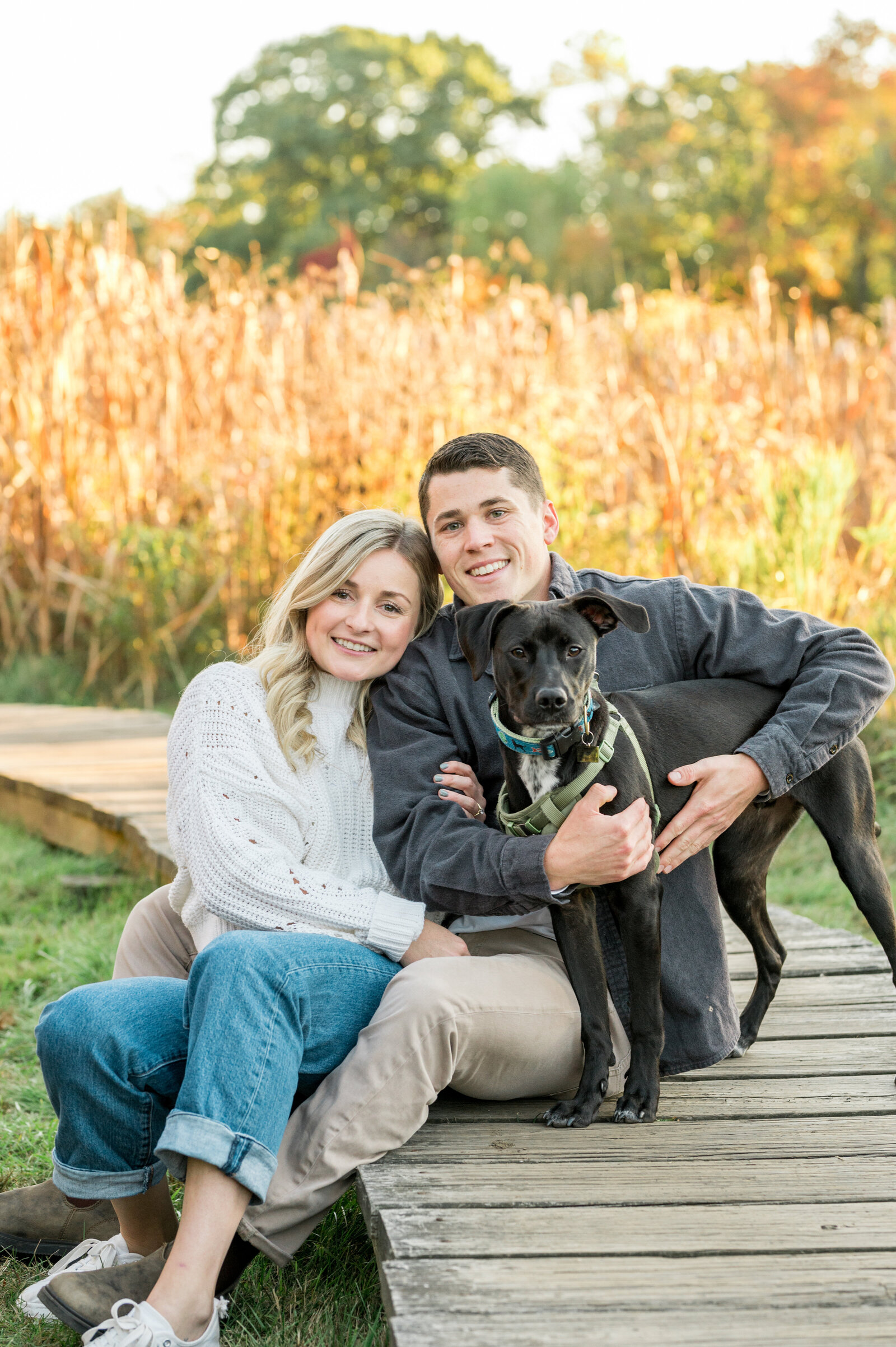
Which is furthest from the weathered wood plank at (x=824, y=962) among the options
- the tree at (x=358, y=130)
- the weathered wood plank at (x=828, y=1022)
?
the tree at (x=358, y=130)

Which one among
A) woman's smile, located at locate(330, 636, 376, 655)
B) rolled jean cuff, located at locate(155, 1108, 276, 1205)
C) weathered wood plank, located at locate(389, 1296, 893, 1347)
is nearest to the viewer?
weathered wood plank, located at locate(389, 1296, 893, 1347)

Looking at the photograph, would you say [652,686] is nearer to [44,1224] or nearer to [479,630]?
[479,630]

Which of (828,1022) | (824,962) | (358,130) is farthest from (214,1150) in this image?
(358,130)

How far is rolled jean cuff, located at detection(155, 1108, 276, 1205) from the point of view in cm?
189

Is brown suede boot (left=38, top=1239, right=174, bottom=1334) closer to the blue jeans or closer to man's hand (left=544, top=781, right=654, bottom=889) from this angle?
the blue jeans

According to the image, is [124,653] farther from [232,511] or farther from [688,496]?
[688,496]

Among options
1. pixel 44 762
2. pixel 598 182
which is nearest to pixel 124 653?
pixel 44 762

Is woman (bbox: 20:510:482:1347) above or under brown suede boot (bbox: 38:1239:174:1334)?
above

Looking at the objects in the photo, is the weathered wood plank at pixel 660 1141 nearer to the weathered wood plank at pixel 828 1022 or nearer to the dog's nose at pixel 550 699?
the weathered wood plank at pixel 828 1022

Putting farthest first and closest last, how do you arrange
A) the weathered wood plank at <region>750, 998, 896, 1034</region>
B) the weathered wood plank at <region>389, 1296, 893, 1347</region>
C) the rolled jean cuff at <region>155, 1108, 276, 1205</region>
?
the weathered wood plank at <region>750, 998, 896, 1034</region> < the rolled jean cuff at <region>155, 1108, 276, 1205</region> < the weathered wood plank at <region>389, 1296, 893, 1347</region>

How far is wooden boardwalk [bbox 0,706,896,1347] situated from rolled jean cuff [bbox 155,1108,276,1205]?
202 millimetres

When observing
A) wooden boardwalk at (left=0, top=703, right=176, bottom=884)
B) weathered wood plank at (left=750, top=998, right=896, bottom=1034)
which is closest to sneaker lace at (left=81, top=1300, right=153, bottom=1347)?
weathered wood plank at (left=750, top=998, right=896, bottom=1034)

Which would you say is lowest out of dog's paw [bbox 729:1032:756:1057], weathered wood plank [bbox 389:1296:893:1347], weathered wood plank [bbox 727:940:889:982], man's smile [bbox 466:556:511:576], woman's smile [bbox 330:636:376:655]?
weathered wood plank [bbox 727:940:889:982]

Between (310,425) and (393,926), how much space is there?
5336mm
